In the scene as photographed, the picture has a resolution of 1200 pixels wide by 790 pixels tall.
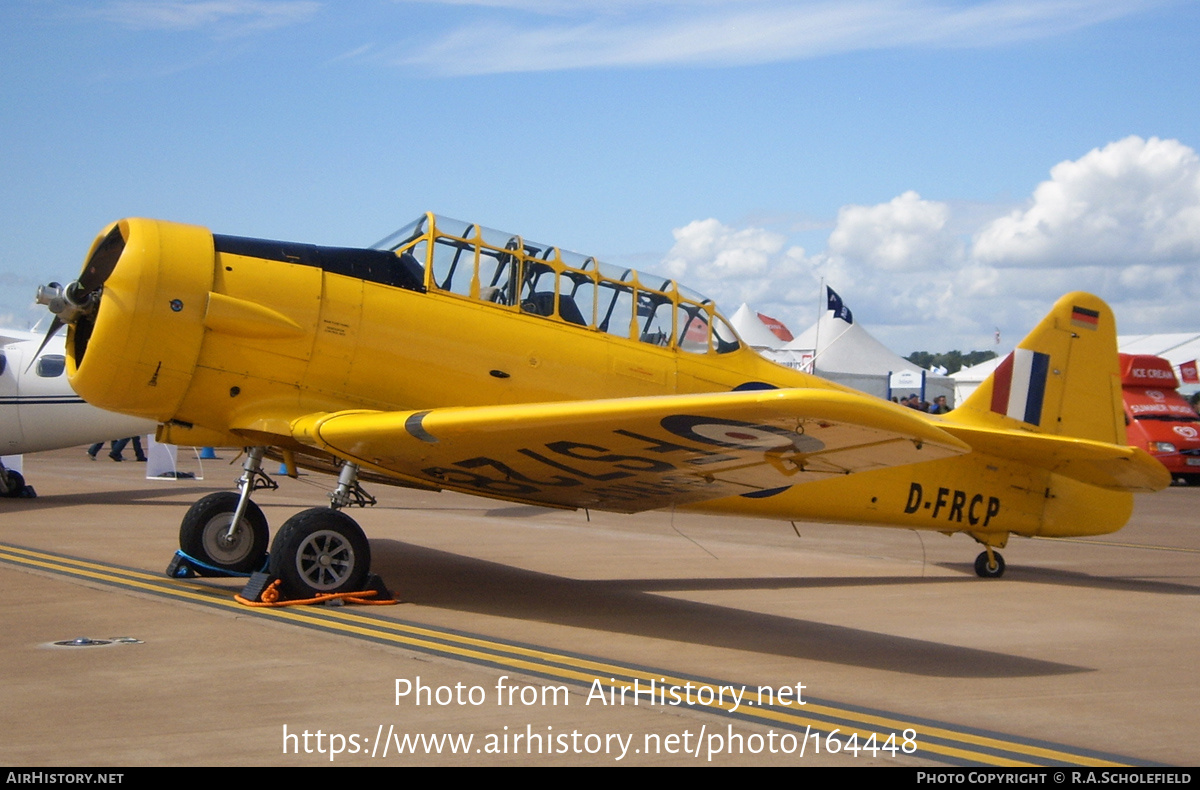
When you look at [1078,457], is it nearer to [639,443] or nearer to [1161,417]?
[639,443]

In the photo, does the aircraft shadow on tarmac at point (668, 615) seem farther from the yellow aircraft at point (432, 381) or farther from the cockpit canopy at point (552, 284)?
the cockpit canopy at point (552, 284)

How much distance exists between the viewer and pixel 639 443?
20.7 ft

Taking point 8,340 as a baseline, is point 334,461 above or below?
below

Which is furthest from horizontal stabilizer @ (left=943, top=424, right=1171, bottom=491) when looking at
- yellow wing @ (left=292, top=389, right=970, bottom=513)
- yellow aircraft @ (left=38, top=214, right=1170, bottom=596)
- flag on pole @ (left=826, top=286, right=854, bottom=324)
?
flag on pole @ (left=826, top=286, right=854, bottom=324)

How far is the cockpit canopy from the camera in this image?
A: 822 centimetres

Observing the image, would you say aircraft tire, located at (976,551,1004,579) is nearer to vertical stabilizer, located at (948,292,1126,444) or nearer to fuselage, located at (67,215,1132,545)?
vertical stabilizer, located at (948,292,1126,444)

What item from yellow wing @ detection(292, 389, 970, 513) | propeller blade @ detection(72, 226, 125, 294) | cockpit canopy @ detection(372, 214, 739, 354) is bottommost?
yellow wing @ detection(292, 389, 970, 513)

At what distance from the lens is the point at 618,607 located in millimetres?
8047

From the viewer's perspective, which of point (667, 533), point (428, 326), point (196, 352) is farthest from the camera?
point (667, 533)

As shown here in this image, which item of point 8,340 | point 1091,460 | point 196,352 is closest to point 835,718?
point 196,352

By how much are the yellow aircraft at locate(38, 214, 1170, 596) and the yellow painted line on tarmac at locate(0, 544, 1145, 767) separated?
0.60 metres
